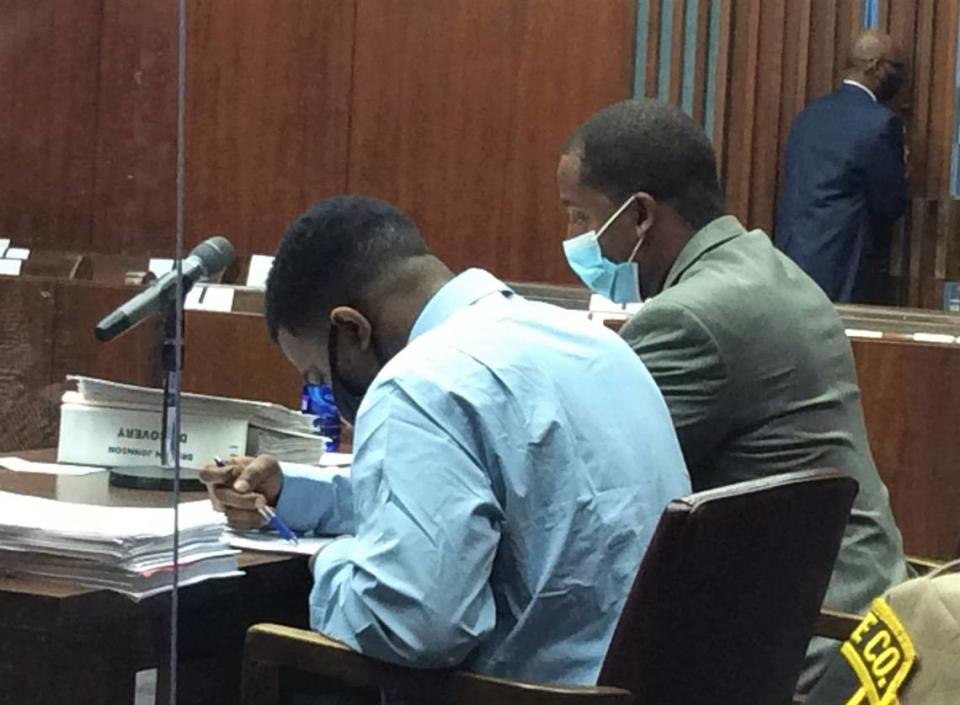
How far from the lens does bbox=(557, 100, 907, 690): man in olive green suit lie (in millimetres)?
2107

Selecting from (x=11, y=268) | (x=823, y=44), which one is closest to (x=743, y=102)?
(x=823, y=44)

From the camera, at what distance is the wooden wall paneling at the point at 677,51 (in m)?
5.45

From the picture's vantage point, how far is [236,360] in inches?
175

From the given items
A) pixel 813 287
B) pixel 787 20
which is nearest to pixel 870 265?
pixel 787 20

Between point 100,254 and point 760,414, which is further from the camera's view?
point 760,414

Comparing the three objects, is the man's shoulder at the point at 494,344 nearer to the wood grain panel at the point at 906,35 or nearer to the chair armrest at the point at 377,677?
the chair armrest at the point at 377,677

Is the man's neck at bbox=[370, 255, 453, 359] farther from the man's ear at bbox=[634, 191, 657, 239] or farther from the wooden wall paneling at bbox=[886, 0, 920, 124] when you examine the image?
the wooden wall paneling at bbox=[886, 0, 920, 124]

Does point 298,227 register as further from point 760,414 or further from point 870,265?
point 870,265

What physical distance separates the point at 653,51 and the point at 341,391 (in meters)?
3.88

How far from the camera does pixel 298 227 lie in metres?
1.81

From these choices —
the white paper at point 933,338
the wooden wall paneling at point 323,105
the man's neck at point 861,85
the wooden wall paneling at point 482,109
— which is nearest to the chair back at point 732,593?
the white paper at point 933,338

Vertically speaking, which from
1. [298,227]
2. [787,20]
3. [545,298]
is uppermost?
[787,20]

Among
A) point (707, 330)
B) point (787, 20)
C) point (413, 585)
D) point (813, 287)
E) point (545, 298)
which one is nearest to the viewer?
point (413, 585)

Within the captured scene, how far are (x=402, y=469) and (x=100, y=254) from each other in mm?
669
